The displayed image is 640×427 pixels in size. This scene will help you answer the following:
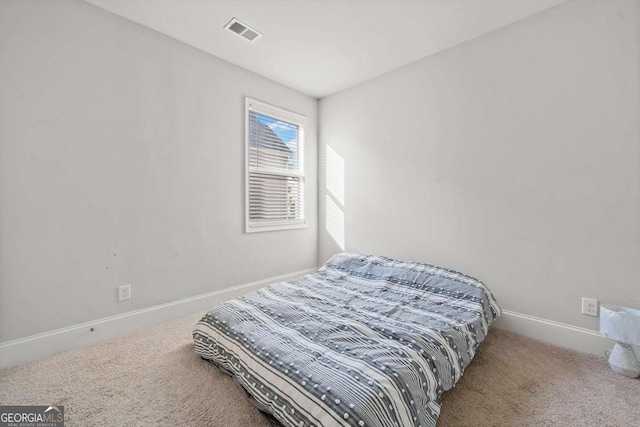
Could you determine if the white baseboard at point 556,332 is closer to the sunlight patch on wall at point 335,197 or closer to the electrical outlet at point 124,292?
the sunlight patch on wall at point 335,197

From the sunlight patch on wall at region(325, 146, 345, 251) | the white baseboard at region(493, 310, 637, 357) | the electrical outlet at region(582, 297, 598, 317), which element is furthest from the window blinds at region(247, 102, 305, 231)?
the electrical outlet at region(582, 297, 598, 317)

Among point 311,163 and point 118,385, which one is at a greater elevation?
point 311,163

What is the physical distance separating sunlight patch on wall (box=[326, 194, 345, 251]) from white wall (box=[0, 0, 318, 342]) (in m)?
1.20

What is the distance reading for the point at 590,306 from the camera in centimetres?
194

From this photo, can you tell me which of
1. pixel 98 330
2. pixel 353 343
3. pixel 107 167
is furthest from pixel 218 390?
pixel 107 167

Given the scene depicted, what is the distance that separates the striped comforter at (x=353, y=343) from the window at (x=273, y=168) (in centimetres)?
116

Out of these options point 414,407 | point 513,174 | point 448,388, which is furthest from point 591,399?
point 513,174

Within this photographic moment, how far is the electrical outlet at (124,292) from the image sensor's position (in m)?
2.19

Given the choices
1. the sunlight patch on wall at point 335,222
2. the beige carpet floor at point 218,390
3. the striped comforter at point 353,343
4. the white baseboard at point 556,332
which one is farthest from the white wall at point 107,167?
the white baseboard at point 556,332

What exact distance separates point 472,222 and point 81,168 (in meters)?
3.23

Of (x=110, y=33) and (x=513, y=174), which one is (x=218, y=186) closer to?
(x=110, y=33)

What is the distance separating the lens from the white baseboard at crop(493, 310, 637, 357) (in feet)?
6.20

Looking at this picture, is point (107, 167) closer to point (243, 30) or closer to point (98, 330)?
point (98, 330)

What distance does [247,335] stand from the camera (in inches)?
59.9
